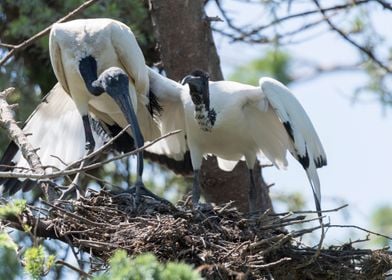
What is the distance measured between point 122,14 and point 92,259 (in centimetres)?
293

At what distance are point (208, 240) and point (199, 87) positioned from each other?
124 cm

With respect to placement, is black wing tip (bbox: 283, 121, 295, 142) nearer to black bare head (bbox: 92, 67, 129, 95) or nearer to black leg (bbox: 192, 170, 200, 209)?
black leg (bbox: 192, 170, 200, 209)

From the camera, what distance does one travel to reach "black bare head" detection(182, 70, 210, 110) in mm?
6457

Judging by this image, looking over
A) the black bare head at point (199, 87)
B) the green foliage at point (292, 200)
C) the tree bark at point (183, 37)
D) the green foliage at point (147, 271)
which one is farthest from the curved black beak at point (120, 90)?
the green foliage at point (147, 271)

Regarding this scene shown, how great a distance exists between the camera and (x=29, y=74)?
27.0 ft

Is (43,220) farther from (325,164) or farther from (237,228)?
(325,164)

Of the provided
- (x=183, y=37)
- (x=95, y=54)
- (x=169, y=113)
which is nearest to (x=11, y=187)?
(x=95, y=54)

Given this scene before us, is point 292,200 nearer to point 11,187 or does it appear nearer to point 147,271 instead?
point 11,187

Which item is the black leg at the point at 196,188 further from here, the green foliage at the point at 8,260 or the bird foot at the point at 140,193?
the green foliage at the point at 8,260

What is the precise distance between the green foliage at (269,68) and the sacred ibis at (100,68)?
118cm

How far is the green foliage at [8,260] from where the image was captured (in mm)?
3549

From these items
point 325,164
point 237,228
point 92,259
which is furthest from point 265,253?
point 325,164

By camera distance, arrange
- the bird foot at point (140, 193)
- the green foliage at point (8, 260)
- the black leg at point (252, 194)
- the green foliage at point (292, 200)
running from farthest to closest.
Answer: the green foliage at point (292, 200), the black leg at point (252, 194), the bird foot at point (140, 193), the green foliage at point (8, 260)

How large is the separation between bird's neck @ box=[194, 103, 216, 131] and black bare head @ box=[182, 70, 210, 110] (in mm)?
27
